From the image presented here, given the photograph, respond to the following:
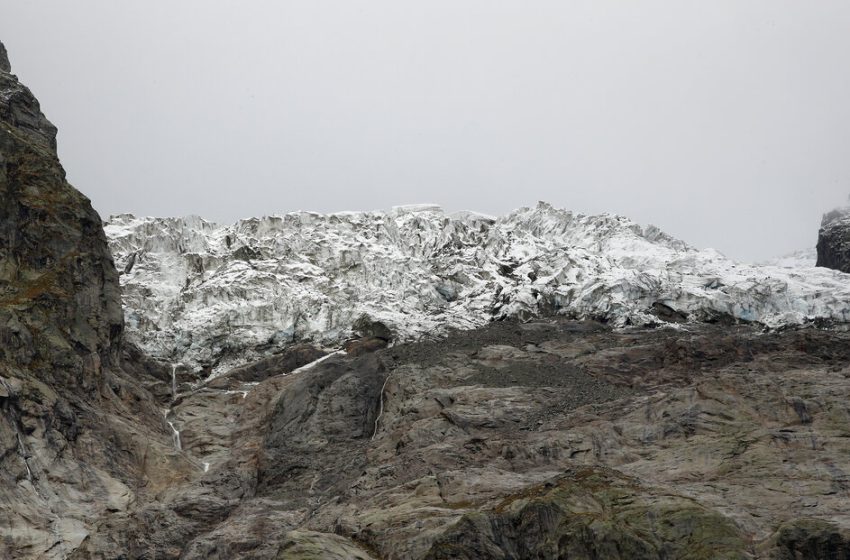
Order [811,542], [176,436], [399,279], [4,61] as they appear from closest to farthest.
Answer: [811,542] → [176,436] → [4,61] → [399,279]

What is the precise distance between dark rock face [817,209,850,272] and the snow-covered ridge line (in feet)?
43.8

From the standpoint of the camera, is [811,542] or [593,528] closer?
[811,542]

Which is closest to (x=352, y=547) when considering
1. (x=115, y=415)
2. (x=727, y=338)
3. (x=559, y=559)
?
(x=559, y=559)

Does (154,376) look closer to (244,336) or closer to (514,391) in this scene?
(244,336)

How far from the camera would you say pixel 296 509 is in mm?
50781

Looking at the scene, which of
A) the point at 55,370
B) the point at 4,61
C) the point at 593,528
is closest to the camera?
the point at 593,528

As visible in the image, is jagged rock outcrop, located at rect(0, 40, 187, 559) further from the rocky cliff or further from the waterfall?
the waterfall

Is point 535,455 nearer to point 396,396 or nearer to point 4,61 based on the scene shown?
point 396,396

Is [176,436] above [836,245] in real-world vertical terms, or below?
below

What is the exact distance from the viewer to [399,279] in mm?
95688

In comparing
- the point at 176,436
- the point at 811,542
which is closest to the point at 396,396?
the point at 176,436

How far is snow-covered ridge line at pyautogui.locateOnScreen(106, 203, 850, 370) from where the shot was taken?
81.8m

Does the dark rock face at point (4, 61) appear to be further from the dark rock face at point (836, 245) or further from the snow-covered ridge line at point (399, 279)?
the dark rock face at point (836, 245)

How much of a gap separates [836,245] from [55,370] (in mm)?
88789
